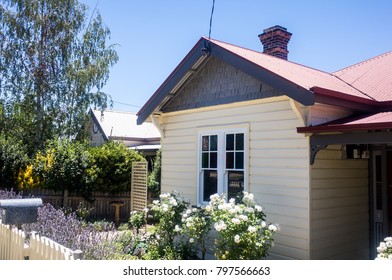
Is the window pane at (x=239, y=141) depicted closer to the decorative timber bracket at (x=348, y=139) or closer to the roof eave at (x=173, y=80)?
the decorative timber bracket at (x=348, y=139)

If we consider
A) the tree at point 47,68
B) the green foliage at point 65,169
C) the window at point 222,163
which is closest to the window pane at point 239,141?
the window at point 222,163

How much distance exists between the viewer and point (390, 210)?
689 centimetres

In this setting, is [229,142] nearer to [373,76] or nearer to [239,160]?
[239,160]

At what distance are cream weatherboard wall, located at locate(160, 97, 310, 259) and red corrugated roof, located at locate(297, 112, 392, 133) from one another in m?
0.46

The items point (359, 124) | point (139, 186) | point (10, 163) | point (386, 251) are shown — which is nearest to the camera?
point (386, 251)

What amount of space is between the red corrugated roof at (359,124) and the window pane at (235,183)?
186 centimetres

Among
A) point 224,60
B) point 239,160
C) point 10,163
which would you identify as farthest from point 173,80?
point 10,163

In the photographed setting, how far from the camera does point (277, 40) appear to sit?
9789mm

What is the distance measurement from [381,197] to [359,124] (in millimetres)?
2847

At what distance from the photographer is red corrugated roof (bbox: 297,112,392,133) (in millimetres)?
4840

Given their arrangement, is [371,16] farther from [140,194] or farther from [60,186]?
[60,186]

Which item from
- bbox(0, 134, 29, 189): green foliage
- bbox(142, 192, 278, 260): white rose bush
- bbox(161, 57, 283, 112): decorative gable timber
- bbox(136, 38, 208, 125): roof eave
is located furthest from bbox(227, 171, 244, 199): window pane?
bbox(0, 134, 29, 189): green foliage

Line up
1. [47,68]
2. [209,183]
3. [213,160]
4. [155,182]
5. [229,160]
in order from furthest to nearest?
[47,68]
[155,182]
[209,183]
[213,160]
[229,160]
